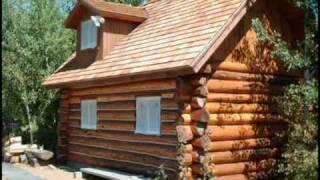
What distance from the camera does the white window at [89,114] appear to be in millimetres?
15703

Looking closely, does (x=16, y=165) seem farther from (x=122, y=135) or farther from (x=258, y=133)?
(x=258, y=133)

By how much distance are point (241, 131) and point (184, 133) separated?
171cm

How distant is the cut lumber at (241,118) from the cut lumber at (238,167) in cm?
98

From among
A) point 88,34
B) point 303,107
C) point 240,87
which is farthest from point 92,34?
point 303,107

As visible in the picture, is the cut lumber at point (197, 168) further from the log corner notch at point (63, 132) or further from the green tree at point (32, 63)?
the green tree at point (32, 63)

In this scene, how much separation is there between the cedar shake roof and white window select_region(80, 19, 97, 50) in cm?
93

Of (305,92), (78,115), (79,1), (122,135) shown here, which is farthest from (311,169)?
(79,1)

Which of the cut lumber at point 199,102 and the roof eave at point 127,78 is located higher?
the roof eave at point 127,78

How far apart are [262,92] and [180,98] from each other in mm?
2512

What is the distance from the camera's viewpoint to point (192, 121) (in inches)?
456

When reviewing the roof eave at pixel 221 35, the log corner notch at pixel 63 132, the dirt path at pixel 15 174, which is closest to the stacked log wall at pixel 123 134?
the log corner notch at pixel 63 132

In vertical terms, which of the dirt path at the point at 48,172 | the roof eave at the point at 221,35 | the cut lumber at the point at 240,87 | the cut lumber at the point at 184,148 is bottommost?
the dirt path at the point at 48,172

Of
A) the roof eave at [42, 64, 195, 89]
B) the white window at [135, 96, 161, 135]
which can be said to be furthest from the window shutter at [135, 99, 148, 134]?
the roof eave at [42, 64, 195, 89]

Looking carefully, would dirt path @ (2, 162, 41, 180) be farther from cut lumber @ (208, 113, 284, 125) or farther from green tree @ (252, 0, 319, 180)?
green tree @ (252, 0, 319, 180)
